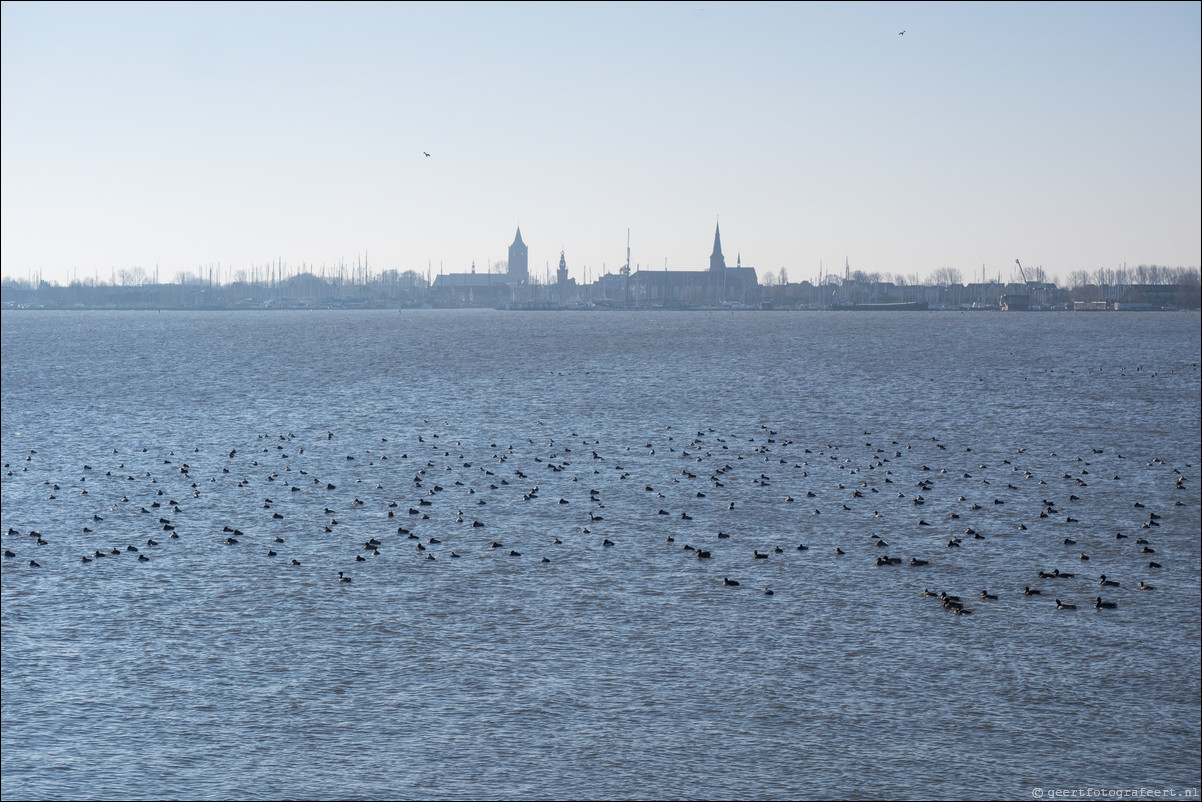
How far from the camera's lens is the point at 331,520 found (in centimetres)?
4759

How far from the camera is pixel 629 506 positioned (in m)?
50.0

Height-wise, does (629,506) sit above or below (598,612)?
above

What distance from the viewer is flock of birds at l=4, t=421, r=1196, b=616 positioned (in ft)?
136

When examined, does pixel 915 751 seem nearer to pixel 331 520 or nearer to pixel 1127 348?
pixel 331 520

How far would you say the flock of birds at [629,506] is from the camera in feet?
136

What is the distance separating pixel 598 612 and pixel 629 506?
51.4 ft

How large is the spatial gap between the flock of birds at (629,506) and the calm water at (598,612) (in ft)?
0.89

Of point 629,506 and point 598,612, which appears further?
point 629,506

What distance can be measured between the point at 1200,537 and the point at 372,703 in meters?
32.3

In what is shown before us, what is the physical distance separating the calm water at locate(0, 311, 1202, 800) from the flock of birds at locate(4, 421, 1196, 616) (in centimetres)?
27

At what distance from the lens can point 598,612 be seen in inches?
1357

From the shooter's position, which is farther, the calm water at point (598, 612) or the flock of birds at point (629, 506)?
the flock of birds at point (629, 506)

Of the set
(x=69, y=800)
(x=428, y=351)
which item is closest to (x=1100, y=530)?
(x=69, y=800)

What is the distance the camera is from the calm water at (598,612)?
2533 centimetres
